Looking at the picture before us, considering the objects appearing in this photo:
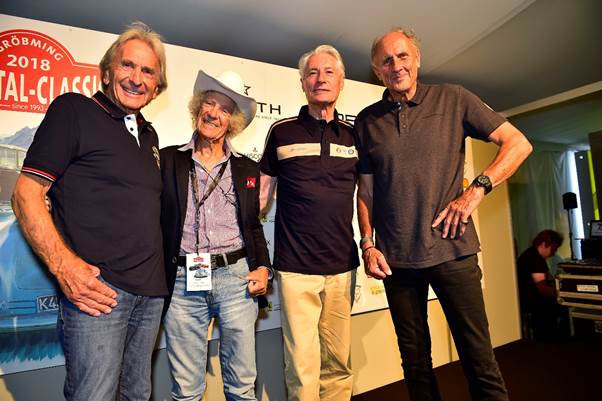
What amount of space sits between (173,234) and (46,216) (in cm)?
47

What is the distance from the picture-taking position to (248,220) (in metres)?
1.56

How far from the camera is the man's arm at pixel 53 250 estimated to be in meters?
1.00

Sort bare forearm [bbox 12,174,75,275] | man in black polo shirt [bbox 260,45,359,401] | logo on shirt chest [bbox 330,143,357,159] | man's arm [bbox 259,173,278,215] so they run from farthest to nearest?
man's arm [bbox 259,173,278,215] < logo on shirt chest [bbox 330,143,357,159] < man in black polo shirt [bbox 260,45,359,401] < bare forearm [bbox 12,174,75,275]

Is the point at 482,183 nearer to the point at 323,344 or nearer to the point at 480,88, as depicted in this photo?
the point at 323,344

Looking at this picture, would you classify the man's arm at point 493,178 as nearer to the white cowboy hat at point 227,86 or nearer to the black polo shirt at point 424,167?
the black polo shirt at point 424,167

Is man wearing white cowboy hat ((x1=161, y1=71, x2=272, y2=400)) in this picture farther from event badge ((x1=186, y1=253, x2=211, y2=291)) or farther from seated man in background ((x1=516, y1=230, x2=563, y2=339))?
seated man in background ((x1=516, y1=230, x2=563, y2=339))

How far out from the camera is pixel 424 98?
1526 millimetres

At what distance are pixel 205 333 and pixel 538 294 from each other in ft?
12.0

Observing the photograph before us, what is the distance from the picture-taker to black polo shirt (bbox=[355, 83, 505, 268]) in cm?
141

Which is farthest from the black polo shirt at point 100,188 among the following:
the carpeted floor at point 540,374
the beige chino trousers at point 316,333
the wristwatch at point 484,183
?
the carpeted floor at point 540,374

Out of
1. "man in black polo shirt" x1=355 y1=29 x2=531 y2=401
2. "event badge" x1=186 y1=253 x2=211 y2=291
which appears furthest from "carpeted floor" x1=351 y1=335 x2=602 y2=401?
"event badge" x1=186 y1=253 x2=211 y2=291

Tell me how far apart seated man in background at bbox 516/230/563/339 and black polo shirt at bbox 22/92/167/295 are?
152 inches

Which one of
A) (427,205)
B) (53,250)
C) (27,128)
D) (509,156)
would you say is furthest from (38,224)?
(509,156)

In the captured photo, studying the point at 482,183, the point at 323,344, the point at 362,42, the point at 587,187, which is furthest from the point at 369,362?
the point at 587,187
